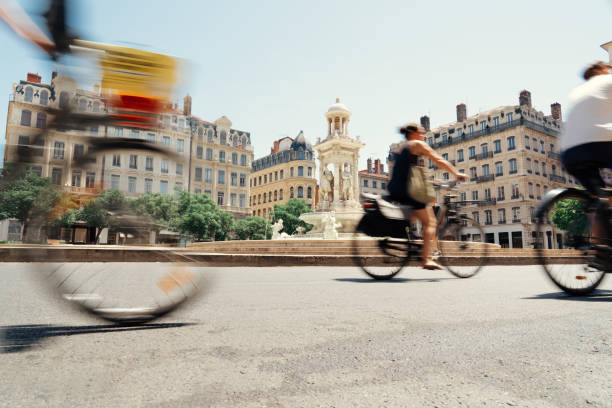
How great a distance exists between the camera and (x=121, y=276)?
269cm

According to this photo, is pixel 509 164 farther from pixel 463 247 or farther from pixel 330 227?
pixel 463 247

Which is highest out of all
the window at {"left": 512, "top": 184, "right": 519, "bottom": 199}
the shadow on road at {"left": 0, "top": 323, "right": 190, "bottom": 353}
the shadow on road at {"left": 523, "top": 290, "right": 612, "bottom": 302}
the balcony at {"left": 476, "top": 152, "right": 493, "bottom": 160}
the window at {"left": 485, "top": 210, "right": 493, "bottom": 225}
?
the balcony at {"left": 476, "top": 152, "right": 493, "bottom": 160}

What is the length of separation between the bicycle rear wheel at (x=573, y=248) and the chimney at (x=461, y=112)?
219 ft

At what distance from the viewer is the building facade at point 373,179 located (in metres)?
85.5

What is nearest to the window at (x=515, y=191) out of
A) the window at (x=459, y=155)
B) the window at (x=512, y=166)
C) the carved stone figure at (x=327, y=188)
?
the window at (x=512, y=166)

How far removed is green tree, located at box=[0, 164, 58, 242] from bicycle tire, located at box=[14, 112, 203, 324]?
20 millimetres

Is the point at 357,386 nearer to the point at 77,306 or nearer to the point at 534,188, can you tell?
the point at 77,306

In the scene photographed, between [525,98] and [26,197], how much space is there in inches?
2668

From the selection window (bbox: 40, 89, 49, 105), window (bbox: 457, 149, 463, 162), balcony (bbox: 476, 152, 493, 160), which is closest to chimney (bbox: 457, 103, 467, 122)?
window (bbox: 457, 149, 463, 162)

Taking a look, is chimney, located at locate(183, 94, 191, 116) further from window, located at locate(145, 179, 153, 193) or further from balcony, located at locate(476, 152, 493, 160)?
balcony, located at locate(476, 152, 493, 160)

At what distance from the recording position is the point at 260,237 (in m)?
61.7

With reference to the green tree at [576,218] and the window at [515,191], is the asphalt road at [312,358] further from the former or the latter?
the window at [515,191]

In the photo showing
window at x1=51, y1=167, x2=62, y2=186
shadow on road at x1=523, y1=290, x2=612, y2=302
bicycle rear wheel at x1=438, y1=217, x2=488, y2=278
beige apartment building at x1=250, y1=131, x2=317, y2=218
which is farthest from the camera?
beige apartment building at x1=250, y1=131, x2=317, y2=218

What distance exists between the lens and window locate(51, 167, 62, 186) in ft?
8.64
